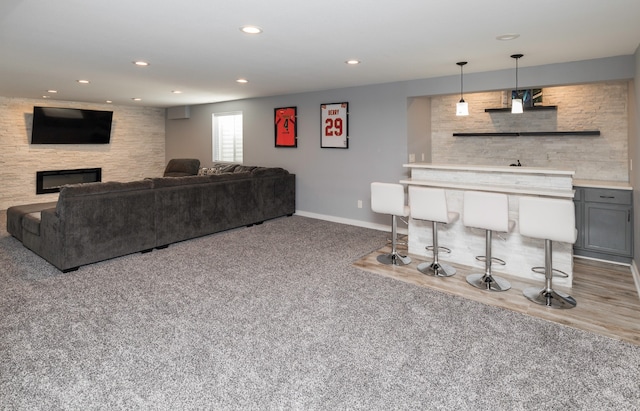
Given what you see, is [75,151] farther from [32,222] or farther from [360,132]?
[360,132]

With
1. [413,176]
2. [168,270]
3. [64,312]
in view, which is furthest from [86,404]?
[413,176]

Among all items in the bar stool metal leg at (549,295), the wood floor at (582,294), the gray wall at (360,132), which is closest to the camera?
the wood floor at (582,294)

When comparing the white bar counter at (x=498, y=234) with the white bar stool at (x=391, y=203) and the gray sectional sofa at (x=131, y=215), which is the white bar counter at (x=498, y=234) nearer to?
the white bar stool at (x=391, y=203)

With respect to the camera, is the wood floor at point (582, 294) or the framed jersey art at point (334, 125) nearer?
the wood floor at point (582, 294)

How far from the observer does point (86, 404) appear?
6.24 ft

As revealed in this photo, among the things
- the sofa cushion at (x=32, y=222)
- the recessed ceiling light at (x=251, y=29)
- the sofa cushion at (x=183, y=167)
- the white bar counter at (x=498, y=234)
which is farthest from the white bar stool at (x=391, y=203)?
the sofa cushion at (x=183, y=167)

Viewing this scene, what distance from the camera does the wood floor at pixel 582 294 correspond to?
9.20 ft

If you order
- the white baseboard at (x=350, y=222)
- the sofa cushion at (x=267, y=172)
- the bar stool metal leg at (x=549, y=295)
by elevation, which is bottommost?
the bar stool metal leg at (x=549, y=295)

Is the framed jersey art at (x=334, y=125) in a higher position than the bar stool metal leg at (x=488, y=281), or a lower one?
higher

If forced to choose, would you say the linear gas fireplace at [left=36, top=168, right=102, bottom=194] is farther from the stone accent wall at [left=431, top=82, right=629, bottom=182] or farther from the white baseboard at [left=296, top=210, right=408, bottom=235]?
the stone accent wall at [left=431, top=82, right=629, bottom=182]

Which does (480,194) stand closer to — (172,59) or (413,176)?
(413,176)

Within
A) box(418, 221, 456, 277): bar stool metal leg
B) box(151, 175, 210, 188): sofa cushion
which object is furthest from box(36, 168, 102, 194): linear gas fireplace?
box(418, 221, 456, 277): bar stool metal leg

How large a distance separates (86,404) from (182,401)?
48 cm

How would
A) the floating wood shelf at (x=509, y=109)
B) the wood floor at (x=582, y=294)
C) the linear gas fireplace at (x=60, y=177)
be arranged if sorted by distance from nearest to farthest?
1. the wood floor at (x=582, y=294)
2. the floating wood shelf at (x=509, y=109)
3. the linear gas fireplace at (x=60, y=177)
